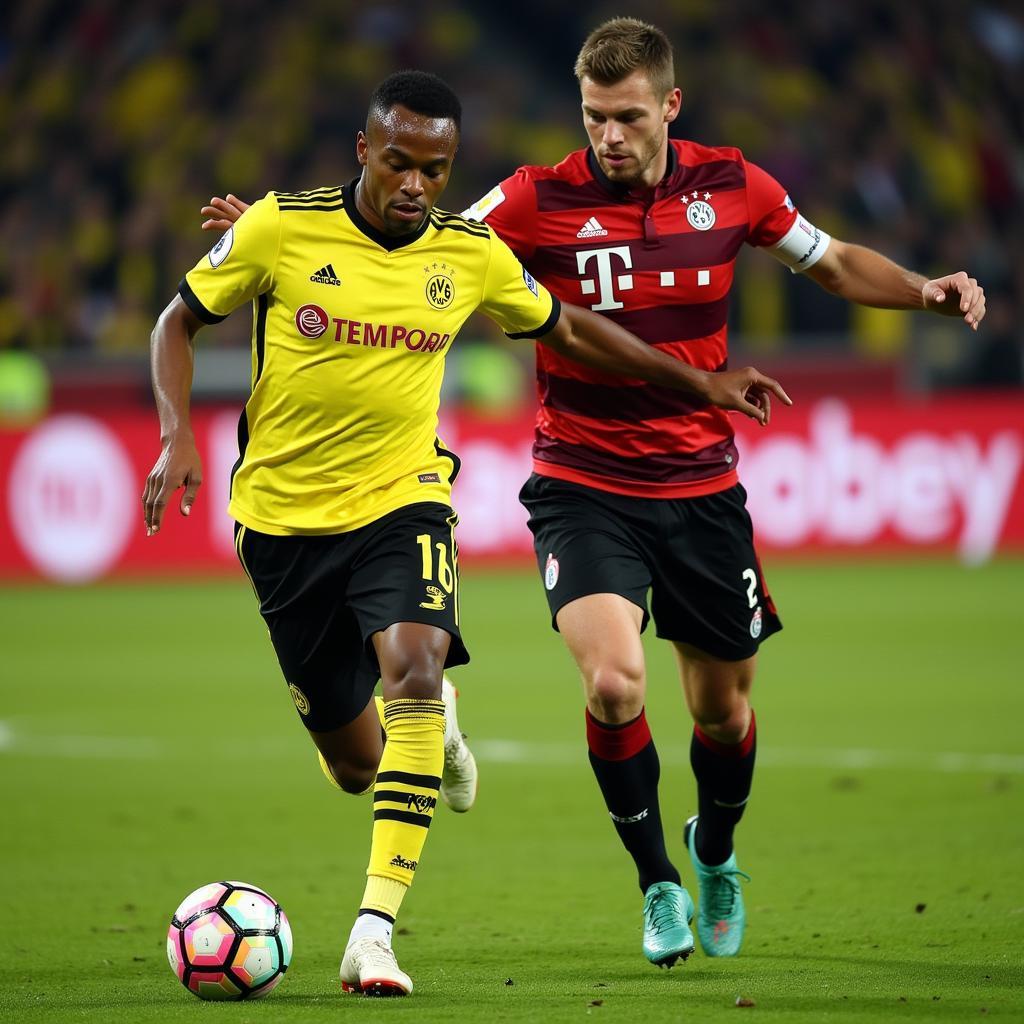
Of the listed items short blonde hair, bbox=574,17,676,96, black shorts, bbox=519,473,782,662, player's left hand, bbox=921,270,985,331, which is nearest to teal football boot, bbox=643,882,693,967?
black shorts, bbox=519,473,782,662

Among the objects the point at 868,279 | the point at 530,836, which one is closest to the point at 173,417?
the point at 868,279

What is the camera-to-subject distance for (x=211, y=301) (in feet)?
15.2

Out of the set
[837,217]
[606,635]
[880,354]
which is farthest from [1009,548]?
[606,635]

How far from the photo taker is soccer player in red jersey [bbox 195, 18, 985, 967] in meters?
5.12

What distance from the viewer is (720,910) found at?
17.0 ft

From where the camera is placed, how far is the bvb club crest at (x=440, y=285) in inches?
189

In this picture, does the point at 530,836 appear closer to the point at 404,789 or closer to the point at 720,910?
the point at 720,910

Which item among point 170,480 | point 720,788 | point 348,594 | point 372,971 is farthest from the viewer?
point 720,788

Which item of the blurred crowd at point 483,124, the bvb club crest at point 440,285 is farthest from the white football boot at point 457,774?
the blurred crowd at point 483,124

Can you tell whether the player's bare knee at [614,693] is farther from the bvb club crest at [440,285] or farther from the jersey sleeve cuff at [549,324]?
the bvb club crest at [440,285]

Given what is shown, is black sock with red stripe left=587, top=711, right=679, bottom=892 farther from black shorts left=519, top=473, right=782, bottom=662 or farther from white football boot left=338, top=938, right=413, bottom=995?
white football boot left=338, top=938, right=413, bottom=995

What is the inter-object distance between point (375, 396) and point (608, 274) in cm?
88

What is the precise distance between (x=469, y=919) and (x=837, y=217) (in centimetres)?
1622

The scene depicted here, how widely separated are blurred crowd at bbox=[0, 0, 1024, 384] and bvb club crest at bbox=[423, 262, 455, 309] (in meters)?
14.2
